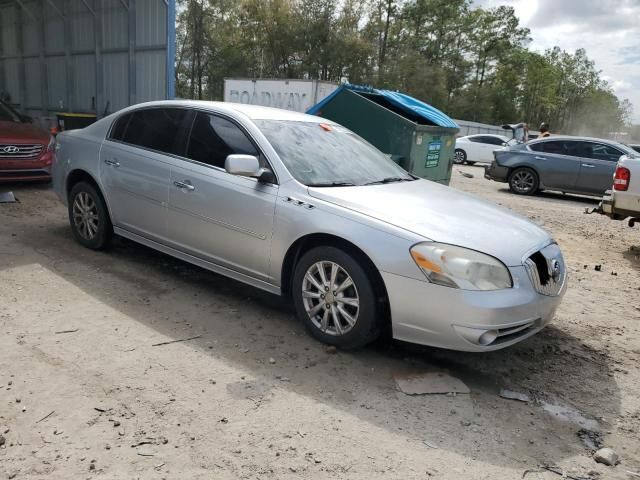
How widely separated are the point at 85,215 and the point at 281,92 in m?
13.7

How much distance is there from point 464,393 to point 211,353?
1.62m

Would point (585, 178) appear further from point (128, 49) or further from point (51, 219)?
point (128, 49)

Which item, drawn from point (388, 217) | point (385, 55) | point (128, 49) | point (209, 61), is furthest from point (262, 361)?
point (385, 55)

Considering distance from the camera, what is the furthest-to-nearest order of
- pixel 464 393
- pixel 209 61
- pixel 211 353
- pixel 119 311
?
1. pixel 209 61
2. pixel 119 311
3. pixel 211 353
4. pixel 464 393

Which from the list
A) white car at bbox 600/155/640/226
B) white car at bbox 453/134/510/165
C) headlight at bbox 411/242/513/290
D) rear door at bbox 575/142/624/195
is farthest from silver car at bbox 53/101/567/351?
white car at bbox 453/134/510/165

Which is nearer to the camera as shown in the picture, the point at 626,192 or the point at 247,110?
the point at 247,110

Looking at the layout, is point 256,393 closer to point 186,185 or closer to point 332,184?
point 332,184

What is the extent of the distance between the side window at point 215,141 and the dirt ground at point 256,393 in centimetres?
115

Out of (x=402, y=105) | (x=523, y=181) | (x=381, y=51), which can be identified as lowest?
(x=523, y=181)

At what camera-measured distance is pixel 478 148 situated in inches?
872

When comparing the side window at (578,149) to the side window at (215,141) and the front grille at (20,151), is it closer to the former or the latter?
the side window at (215,141)

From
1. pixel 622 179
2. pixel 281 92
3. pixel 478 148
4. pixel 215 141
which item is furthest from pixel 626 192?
pixel 478 148

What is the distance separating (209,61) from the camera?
133ft

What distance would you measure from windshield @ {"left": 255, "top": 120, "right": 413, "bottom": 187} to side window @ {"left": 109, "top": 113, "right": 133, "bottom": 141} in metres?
1.60
